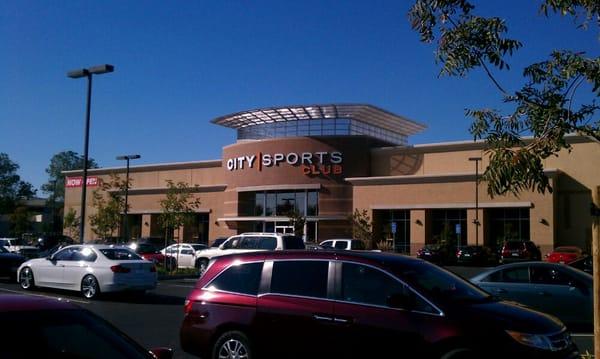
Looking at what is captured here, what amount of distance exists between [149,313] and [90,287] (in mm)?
3352

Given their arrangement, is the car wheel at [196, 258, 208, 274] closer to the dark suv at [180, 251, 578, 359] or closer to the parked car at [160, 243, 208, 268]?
the parked car at [160, 243, 208, 268]

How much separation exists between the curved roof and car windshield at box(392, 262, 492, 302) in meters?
48.2

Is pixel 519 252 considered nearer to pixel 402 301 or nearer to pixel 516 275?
pixel 516 275

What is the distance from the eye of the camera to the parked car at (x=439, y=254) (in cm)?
4322

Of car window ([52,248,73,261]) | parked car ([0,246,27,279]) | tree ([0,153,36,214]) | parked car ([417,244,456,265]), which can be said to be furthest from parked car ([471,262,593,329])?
tree ([0,153,36,214])

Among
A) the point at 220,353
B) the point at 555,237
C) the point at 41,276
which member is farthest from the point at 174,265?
the point at 555,237

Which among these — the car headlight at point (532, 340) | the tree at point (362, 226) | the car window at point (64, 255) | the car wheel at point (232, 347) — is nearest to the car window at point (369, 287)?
the car headlight at point (532, 340)

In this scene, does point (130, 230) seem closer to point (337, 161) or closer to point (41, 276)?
point (337, 161)

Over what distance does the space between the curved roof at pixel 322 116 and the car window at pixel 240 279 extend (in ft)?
157

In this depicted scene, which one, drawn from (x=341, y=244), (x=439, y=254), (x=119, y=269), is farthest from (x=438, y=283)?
(x=439, y=254)

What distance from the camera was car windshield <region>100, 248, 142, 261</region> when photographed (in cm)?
1805

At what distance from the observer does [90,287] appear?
58.2 ft

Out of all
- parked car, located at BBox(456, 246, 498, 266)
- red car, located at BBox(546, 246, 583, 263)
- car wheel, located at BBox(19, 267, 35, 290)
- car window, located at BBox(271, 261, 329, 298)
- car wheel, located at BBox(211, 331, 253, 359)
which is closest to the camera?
car window, located at BBox(271, 261, 329, 298)

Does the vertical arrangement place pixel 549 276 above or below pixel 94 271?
above
